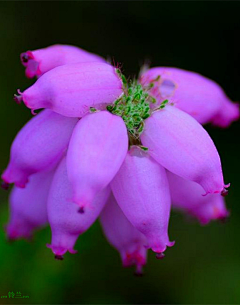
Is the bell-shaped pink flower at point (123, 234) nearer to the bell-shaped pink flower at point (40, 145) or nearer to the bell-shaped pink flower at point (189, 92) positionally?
the bell-shaped pink flower at point (40, 145)

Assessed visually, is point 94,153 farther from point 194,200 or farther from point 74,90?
point 194,200

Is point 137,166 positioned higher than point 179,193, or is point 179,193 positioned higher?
point 137,166

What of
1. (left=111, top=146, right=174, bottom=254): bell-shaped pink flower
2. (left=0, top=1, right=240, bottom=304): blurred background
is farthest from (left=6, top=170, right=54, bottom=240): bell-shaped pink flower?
(left=0, top=1, right=240, bottom=304): blurred background

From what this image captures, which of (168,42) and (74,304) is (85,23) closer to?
(168,42)

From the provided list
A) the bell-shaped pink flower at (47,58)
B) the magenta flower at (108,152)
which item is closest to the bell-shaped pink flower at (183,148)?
the magenta flower at (108,152)

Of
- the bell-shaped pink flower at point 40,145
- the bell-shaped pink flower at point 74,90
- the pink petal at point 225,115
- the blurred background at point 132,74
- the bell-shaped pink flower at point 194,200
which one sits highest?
the bell-shaped pink flower at point 74,90

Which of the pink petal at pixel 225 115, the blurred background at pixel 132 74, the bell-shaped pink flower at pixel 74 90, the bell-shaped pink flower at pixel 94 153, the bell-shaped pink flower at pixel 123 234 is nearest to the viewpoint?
the bell-shaped pink flower at pixel 94 153

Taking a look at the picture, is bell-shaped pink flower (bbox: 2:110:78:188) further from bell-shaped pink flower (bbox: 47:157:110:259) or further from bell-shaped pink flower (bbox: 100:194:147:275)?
bell-shaped pink flower (bbox: 100:194:147:275)

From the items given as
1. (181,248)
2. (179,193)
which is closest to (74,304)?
(181,248)

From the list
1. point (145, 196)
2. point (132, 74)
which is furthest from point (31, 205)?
point (132, 74)
